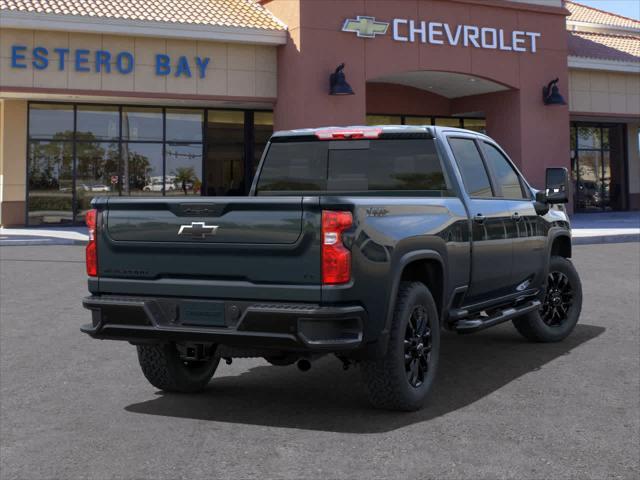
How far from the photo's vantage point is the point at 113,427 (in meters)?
5.22

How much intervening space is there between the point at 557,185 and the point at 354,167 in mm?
2068

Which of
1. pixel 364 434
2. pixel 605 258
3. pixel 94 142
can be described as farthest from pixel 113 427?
pixel 94 142

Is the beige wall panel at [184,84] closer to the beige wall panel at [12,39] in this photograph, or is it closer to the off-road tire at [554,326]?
the beige wall panel at [12,39]

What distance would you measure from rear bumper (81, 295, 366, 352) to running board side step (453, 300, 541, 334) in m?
1.47

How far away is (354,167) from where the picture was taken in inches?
271

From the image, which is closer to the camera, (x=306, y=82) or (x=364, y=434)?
(x=364, y=434)

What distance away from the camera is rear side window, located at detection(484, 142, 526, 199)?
24.2 ft

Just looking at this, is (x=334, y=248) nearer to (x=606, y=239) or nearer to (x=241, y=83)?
(x=606, y=239)

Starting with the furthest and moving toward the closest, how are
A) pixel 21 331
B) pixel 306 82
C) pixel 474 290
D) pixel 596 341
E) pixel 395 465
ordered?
pixel 306 82, pixel 21 331, pixel 596 341, pixel 474 290, pixel 395 465

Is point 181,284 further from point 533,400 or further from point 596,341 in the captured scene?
point 596,341

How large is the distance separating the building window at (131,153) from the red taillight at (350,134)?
22.1 m

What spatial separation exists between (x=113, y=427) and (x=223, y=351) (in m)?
0.85

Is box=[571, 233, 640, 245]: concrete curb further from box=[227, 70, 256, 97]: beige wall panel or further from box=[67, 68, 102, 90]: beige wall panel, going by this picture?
box=[67, 68, 102, 90]: beige wall panel

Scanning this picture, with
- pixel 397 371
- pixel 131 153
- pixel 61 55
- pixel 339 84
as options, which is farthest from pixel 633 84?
pixel 397 371
